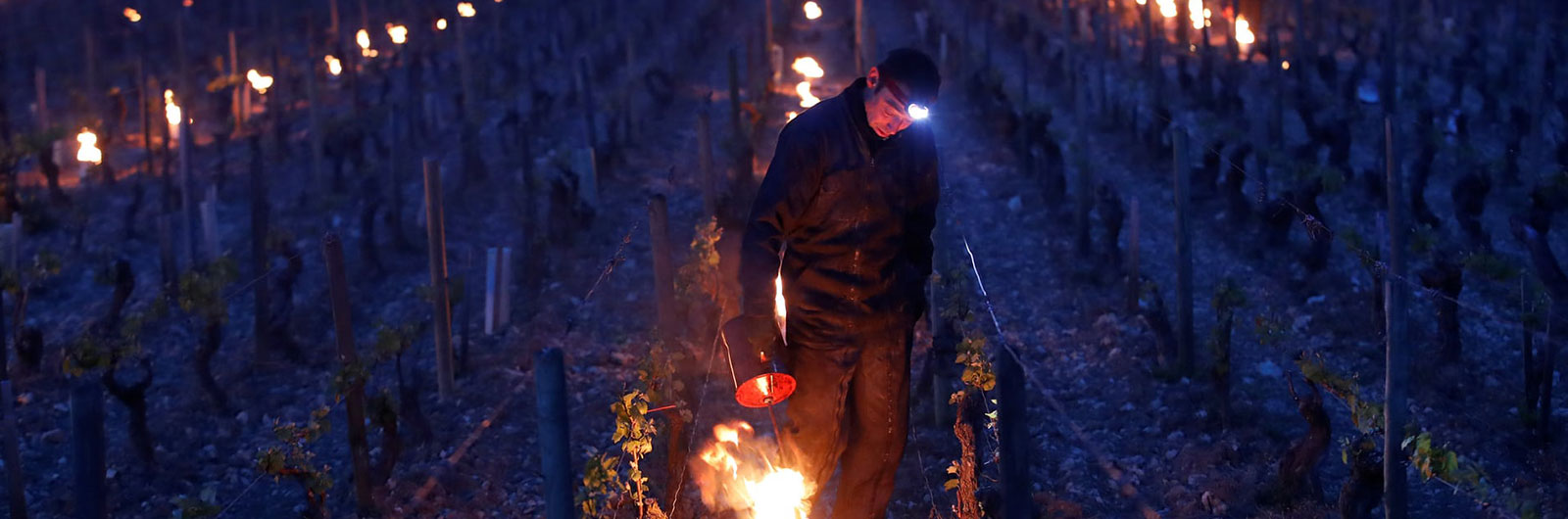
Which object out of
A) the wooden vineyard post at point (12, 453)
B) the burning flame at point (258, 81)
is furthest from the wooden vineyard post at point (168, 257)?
the burning flame at point (258, 81)

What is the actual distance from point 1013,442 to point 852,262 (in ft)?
2.98

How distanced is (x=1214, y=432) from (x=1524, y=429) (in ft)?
3.95

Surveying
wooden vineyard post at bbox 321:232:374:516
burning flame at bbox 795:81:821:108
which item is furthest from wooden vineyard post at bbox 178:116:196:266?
burning flame at bbox 795:81:821:108

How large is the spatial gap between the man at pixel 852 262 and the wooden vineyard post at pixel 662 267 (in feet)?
6.98

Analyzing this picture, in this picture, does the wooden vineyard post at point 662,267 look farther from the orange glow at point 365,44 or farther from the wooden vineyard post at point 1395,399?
the orange glow at point 365,44

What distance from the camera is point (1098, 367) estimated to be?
680cm

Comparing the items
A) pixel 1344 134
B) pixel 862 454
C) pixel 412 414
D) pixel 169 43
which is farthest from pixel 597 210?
pixel 169 43

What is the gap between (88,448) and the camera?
3656 mm

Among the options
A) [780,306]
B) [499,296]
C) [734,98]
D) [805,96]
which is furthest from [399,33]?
[780,306]

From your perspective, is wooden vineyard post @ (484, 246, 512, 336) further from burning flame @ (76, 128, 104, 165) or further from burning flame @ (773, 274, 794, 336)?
burning flame @ (76, 128, 104, 165)

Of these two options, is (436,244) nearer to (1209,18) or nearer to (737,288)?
(737,288)

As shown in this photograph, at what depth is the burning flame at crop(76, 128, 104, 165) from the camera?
12.2 meters

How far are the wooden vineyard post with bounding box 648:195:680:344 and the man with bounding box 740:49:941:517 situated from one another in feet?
6.98

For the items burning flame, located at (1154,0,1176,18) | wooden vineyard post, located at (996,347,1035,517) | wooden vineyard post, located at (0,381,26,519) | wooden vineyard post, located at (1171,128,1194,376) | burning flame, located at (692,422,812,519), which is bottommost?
wooden vineyard post, located at (996,347,1035,517)
